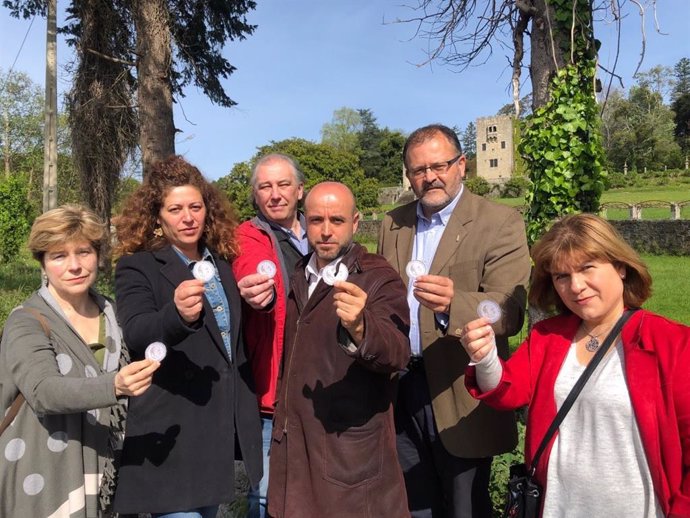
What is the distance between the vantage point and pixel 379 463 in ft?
8.11

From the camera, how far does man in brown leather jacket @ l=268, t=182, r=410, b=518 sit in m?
2.41

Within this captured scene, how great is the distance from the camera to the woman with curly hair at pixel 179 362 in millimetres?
2453

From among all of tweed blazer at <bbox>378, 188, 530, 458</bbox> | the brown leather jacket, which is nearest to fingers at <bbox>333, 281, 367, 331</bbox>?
the brown leather jacket

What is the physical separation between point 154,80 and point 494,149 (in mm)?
69236

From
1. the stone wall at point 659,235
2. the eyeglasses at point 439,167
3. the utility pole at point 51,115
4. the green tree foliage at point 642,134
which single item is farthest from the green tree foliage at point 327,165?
the eyeglasses at point 439,167

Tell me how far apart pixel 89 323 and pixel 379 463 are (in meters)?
1.63

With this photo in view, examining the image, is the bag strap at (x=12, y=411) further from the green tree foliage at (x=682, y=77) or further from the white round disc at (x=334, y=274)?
the green tree foliage at (x=682, y=77)

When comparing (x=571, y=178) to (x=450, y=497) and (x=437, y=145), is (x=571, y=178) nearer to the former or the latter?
(x=437, y=145)

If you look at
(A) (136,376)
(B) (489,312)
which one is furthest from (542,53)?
(A) (136,376)

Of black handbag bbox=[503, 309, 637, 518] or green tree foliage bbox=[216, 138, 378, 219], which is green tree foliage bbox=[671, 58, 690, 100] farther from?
black handbag bbox=[503, 309, 637, 518]

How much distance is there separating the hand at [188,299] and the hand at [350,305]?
0.58 m

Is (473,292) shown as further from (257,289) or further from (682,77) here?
(682,77)

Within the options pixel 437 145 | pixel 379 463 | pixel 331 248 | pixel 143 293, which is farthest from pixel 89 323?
pixel 437 145

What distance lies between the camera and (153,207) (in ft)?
9.04
